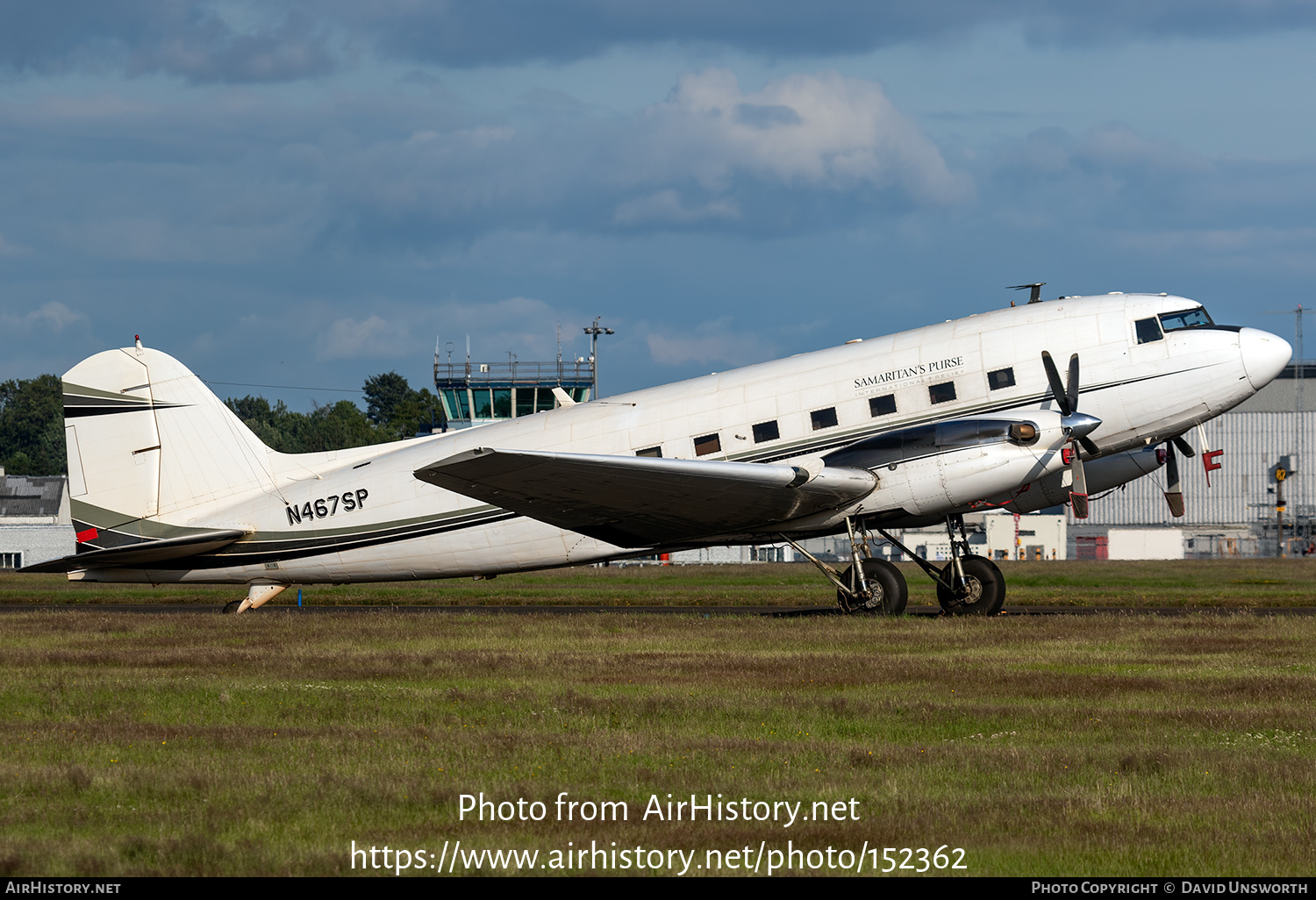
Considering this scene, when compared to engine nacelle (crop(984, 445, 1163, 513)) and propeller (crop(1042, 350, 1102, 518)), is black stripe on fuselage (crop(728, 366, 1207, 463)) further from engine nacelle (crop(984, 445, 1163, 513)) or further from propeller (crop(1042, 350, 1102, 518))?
engine nacelle (crop(984, 445, 1163, 513))

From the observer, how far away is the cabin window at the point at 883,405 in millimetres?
22703

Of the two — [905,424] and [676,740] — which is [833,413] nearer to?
[905,424]

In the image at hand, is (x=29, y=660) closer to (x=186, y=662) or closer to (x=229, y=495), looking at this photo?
(x=186, y=662)

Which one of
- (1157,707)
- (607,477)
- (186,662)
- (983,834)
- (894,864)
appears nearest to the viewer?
(894,864)

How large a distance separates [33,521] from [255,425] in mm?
61106

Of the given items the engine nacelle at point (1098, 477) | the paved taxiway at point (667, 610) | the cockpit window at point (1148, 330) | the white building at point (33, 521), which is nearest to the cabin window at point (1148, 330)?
the cockpit window at point (1148, 330)

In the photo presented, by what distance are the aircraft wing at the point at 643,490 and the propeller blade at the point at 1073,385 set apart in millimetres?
3694

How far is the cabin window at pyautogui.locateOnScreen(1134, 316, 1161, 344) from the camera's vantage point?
72.6 ft

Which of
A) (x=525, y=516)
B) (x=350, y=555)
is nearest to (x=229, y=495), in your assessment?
(x=350, y=555)

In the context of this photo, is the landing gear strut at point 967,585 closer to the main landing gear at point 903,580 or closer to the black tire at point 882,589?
the main landing gear at point 903,580

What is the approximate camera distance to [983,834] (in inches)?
314

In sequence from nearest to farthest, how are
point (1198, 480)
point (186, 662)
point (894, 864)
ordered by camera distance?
point (894, 864), point (186, 662), point (1198, 480)

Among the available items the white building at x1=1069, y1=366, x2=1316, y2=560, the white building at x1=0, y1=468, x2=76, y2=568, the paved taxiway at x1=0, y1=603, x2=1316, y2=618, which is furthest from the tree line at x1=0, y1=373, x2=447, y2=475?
the paved taxiway at x1=0, y1=603, x2=1316, y2=618
